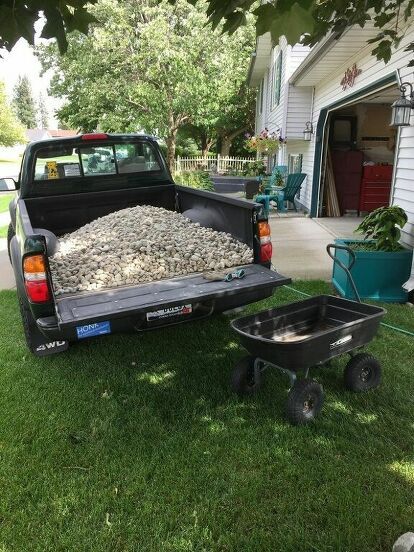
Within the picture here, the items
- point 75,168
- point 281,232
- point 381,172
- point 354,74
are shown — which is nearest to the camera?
point 75,168

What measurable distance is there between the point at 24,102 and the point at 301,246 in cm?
13997

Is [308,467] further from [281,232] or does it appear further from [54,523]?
[281,232]

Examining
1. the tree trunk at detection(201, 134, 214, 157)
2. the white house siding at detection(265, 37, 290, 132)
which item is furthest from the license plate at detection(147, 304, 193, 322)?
the tree trunk at detection(201, 134, 214, 157)

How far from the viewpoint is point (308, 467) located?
9.05 feet

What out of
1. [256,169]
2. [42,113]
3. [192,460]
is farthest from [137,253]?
[42,113]

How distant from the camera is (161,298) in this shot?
327cm

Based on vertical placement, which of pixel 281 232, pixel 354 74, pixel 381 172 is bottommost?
pixel 281 232

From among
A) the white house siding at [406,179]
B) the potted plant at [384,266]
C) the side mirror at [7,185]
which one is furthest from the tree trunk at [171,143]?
the potted plant at [384,266]

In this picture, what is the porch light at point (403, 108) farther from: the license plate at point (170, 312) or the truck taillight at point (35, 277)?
the truck taillight at point (35, 277)

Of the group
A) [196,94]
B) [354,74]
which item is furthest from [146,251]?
[196,94]

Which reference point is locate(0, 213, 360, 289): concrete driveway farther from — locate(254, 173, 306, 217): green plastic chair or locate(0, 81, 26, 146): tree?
locate(0, 81, 26, 146): tree

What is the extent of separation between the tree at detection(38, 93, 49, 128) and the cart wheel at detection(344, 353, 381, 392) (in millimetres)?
174207

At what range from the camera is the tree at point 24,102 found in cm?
12669

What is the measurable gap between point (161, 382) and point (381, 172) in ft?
31.0
